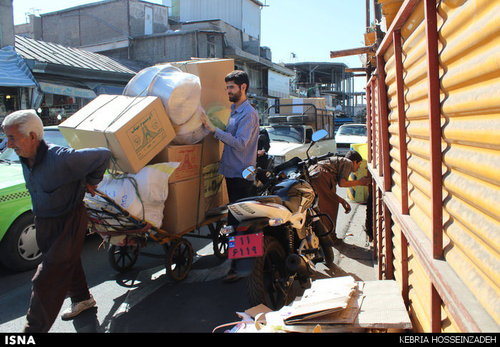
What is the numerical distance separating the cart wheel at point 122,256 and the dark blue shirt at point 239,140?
139 centimetres

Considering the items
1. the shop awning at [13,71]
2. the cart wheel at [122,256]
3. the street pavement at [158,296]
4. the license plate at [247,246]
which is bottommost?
the street pavement at [158,296]

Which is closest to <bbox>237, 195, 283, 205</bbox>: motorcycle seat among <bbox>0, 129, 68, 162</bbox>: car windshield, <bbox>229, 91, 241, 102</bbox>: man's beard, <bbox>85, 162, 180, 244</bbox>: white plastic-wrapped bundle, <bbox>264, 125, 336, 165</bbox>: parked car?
<bbox>85, 162, 180, 244</bbox>: white plastic-wrapped bundle

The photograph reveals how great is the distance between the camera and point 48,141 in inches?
234

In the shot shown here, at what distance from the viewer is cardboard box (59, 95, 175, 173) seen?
11.7 feet

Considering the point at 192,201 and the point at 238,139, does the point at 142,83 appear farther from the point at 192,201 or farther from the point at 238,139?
the point at 192,201

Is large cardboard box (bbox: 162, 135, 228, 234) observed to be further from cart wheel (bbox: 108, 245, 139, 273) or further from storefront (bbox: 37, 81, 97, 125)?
storefront (bbox: 37, 81, 97, 125)

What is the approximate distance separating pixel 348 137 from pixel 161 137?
520 inches

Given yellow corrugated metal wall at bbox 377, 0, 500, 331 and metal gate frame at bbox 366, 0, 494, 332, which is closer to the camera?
yellow corrugated metal wall at bbox 377, 0, 500, 331

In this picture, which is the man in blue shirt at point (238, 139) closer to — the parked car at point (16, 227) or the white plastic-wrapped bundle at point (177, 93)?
the white plastic-wrapped bundle at point (177, 93)

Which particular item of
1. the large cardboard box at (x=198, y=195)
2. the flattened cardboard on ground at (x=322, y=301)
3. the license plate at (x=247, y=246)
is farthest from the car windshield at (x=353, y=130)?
the flattened cardboard on ground at (x=322, y=301)

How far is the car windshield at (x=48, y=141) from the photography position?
18.2 feet

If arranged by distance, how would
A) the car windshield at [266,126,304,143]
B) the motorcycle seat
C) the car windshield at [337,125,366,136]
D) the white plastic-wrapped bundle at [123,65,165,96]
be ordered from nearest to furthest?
the motorcycle seat → the white plastic-wrapped bundle at [123,65,165,96] → the car windshield at [266,126,304,143] → the car windshield at [337,125,366,136]

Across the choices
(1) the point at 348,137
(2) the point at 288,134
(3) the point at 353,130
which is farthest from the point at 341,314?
(3) the point at 353,130

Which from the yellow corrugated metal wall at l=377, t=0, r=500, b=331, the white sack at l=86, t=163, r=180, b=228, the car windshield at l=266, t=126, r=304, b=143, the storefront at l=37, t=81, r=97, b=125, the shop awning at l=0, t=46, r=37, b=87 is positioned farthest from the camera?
the storefront at l=37, t=81, r=97, b=125
